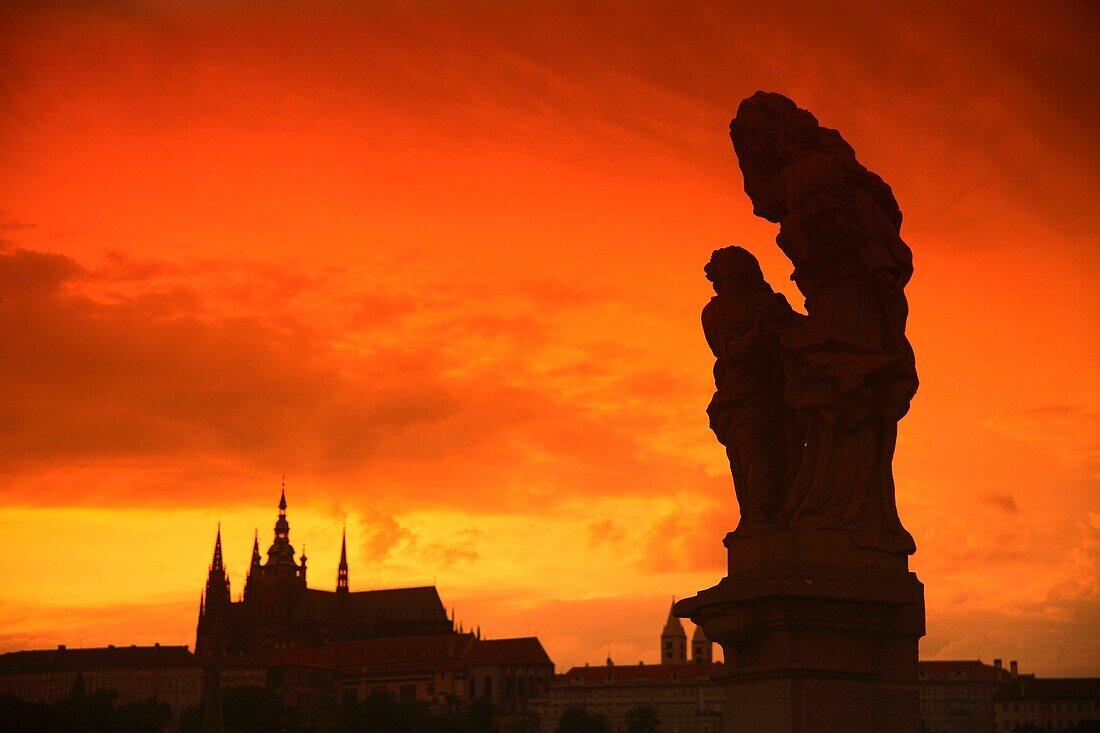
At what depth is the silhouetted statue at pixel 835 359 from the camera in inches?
358

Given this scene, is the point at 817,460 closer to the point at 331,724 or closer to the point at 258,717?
the point at 258,717

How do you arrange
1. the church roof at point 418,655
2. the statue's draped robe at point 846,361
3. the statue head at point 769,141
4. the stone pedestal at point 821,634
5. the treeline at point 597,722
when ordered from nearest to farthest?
the stone pedestal at point 821,634, the statue's draped robe at point 846,361, the statue head at point 769,141, the treeline at point 597,722, the church roof at point 418,655

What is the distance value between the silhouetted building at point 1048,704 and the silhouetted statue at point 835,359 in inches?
5739

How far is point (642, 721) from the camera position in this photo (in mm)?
178750

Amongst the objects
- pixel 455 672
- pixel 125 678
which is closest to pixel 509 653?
pixel 455 672

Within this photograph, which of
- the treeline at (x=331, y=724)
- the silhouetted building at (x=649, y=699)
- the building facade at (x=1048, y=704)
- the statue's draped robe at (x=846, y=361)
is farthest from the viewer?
the silhouetted building at (x=649, y=699)

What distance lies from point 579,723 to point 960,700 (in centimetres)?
3686

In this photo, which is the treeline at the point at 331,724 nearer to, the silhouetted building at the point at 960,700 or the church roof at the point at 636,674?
the church roof at the point at 636,674


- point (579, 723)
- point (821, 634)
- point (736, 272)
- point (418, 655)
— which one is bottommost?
point (579, 723)

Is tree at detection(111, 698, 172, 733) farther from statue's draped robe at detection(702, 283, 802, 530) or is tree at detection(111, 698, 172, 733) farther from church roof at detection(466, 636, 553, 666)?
statue's draped robe at detection(702, 283, 802, 530)

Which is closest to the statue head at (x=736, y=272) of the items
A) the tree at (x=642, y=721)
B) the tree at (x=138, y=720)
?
the tree at (x=138, y=720)

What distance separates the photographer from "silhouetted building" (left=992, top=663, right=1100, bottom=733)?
499 feet

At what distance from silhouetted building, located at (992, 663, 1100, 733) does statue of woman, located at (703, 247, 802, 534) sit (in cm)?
14571

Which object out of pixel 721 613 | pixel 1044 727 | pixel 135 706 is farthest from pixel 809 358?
pixel 1044 727
